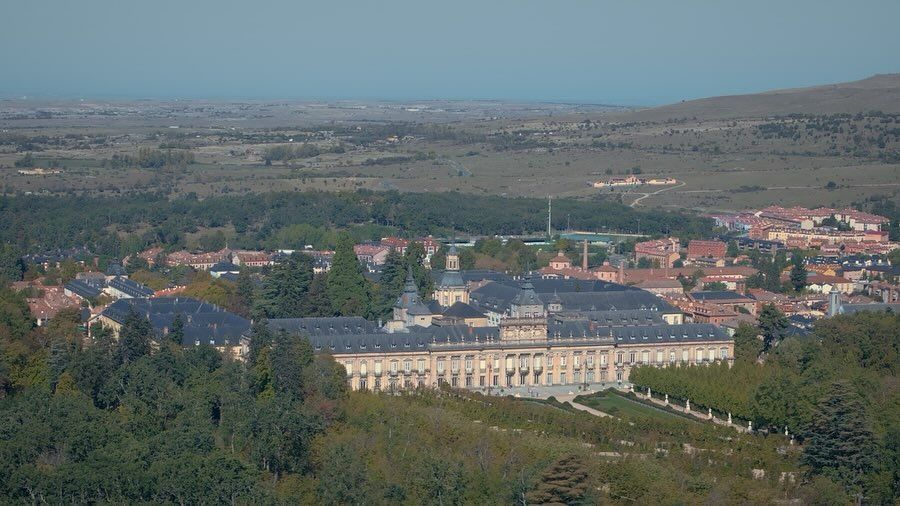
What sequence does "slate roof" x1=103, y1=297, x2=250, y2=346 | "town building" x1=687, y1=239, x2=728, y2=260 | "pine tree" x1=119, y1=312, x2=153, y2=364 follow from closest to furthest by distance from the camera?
"pine tree" x1=119, y1=312, x2=153, y2=364
"slate roof" x1=103, y1=297, x2=250, y2=346
"town building" x1=687, y1=239, x2=728, y2=260

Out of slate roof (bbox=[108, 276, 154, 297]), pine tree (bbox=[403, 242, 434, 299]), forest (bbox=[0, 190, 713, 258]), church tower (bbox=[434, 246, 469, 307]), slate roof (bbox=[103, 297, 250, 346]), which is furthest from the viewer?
forest (bbox=[0, 190, 713, 258])

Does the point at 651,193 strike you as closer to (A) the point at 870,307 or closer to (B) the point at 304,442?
(A) the point at 870,307

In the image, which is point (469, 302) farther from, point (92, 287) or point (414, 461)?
point (414, 461)

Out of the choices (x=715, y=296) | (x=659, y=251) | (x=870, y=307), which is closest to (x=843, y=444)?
(x=870, y=307)

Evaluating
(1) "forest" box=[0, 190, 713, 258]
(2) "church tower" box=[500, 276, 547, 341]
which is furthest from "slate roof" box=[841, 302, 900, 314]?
(1) "forest" box=[0, 190, 713, 258]

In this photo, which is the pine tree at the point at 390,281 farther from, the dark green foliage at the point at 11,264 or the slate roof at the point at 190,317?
the dark green foliage at the point at 11,264

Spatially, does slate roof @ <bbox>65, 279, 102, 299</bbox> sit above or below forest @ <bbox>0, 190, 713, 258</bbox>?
above

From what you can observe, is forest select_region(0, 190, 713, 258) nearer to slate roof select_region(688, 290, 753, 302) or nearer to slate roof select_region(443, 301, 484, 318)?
slate roof select_region(688, 290, 753, 302)
